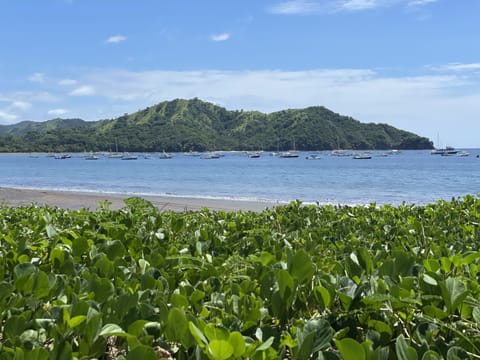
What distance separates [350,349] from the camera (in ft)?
3.27

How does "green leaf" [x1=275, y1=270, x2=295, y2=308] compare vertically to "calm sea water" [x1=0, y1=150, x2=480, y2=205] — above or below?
above

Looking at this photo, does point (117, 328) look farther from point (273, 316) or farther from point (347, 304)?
point (347, 304)

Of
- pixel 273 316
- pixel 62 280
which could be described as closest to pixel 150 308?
pixel 273 316

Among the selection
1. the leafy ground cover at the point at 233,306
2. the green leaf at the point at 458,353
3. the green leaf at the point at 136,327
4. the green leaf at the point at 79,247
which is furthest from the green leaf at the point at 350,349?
the green leaf at the point at 79,247

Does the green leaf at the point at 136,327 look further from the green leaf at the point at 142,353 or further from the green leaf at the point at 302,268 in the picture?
the green leaf at the point at 302,268

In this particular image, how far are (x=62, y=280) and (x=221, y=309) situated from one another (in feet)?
1.78

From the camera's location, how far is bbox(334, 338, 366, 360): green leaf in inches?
39.0

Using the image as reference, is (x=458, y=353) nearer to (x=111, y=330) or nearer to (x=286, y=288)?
(x=286, y=288)

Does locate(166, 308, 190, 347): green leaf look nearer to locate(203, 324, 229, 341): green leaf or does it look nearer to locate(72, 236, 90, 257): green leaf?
locate(203, 324, 229, 341): green leaf

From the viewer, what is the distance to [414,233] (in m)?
3.36

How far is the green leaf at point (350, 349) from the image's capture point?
39.0 inches

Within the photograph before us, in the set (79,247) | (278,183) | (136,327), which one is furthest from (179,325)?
(278,183)

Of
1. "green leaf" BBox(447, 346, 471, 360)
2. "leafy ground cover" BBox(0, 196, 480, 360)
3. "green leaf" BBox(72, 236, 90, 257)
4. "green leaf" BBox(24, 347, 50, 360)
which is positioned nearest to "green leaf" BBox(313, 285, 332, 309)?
"leafy ground cover" BBox(0, 196, 480, 360)

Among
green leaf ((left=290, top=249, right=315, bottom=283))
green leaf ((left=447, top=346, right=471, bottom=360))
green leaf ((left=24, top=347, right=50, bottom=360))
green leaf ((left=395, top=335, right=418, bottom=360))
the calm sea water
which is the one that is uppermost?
green leaf ((left=290, top=249, right=315, bottom=283))
